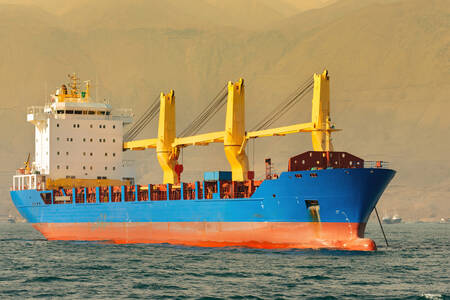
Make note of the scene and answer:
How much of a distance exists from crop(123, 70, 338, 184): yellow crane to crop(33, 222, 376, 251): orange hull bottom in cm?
482

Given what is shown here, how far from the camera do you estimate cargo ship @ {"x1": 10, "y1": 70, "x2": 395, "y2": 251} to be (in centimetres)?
4306

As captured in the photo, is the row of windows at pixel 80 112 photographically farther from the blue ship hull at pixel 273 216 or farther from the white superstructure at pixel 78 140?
the blue ship hull at pixel 273 216

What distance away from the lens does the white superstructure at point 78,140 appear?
6231 cm

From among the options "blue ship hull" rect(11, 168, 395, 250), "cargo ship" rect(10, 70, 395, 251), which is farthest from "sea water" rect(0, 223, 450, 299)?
"cargo ship" rect(10, 70, 395, 251)

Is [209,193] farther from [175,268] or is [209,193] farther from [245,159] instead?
[175,268]

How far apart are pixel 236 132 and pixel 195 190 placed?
478cm

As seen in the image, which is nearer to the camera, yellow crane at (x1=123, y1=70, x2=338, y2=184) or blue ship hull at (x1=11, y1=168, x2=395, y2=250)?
blue ship hull at (x1=11, y1=168, x2=395, y2=250)

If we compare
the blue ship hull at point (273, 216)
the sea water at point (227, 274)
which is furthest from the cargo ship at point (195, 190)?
the sea water at point (227, 274)

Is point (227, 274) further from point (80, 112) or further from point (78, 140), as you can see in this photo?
point (80, 112)

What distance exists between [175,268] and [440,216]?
138 m

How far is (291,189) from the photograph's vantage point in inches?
1730

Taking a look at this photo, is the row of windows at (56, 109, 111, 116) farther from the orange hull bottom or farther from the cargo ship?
the orange hull bottom

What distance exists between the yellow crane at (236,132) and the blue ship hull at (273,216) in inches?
169

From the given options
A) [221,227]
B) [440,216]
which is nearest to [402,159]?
[440,216]
